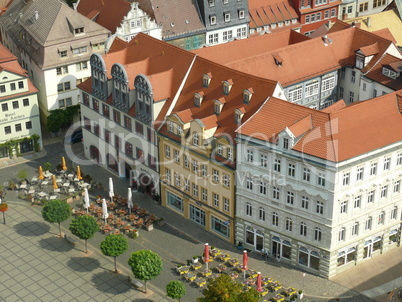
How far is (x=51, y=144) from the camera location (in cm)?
13600

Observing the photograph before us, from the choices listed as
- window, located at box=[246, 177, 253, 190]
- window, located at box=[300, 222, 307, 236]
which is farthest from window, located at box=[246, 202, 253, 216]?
window, located at box=[300, 222, 307, 236]

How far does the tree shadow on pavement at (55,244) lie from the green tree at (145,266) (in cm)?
1607

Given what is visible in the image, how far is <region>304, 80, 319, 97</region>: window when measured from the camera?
391 ft

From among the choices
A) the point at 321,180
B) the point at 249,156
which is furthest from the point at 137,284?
the point at 321,180

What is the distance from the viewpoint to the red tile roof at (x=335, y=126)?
91.8 meters

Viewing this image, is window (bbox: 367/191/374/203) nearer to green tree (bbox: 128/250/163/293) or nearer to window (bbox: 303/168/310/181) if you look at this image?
window (bbox: 303/168/310/181)

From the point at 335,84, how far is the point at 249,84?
24970 millimetres

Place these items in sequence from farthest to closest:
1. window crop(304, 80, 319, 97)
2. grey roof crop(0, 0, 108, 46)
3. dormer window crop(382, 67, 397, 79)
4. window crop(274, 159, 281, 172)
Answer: grey roof crop(0, 0, 108, 46) < window crop(304, 80, 319, 97) < dormer window crop(382, 67, 397, 79) < window crop(274, 159, 281, 172)

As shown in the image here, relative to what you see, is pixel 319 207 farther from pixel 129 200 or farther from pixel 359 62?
pixel 359 62

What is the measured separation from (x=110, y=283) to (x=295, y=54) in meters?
46.6

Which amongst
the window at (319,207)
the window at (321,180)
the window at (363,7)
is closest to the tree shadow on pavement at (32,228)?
the window at (319,207)

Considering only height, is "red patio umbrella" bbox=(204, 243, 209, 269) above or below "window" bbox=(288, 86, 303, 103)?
below

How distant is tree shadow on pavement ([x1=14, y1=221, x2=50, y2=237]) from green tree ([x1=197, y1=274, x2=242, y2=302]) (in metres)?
34.1

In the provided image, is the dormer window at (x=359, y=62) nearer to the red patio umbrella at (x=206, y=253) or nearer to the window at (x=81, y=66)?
the red patio umbrella at (x=206, y=253)
